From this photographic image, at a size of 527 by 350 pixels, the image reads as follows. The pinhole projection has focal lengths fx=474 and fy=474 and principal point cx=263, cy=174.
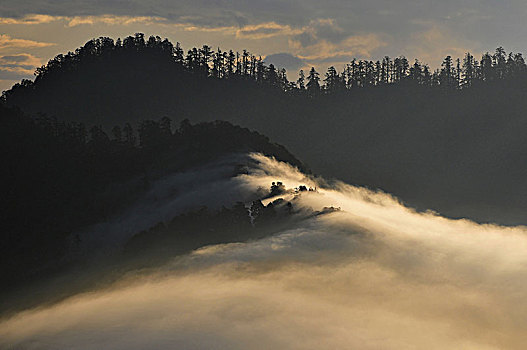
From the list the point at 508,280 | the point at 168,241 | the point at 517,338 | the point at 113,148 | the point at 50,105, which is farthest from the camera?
the point at 50,105

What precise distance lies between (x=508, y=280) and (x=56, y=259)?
76186 mm

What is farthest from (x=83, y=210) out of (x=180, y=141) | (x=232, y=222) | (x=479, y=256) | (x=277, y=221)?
(x=479, y=256)

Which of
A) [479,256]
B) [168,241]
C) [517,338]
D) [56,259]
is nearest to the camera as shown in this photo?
[517,338]

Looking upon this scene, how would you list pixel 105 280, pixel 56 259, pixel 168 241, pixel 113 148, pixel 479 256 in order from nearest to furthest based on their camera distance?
1. pixel 479 256
2. pixel 105 280
3. pixel 168 241
4. pixel 56 259
5. pixel 113 148

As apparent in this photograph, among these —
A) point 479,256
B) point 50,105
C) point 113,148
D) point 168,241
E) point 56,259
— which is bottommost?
point 56,259

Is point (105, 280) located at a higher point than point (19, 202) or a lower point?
lower

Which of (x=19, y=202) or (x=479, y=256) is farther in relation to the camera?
(x=19, y=202)

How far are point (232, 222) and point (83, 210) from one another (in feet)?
130

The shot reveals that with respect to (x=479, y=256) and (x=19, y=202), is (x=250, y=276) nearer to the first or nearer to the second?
(x=479, y=256)

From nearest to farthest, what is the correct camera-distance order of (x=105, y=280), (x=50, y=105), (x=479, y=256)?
(x=479, y=256) < (x=105, y=280) < (x=50, y=105)

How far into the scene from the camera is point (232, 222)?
7094cm

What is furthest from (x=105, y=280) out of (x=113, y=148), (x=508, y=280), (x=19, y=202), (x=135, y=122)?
(x=135, y=122)

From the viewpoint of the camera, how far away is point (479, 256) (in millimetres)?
47438

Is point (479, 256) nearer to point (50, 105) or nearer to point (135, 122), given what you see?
point (135, 122)
